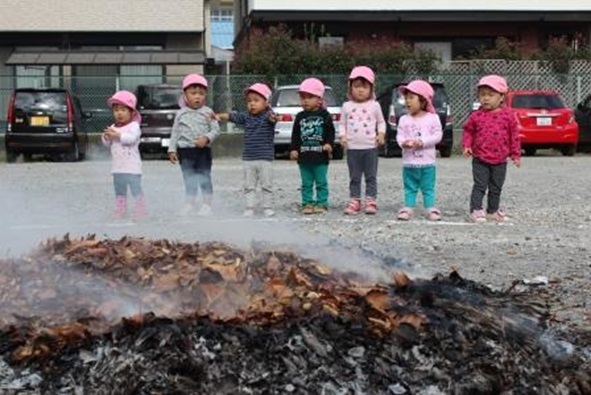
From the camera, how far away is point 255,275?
12.9 ft

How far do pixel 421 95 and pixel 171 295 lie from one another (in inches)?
226

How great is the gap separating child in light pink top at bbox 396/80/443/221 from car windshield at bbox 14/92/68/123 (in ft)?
39.0

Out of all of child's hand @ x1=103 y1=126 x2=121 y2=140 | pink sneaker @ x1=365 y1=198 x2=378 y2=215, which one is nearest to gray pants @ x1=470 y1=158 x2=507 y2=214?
pink sneaker @ x1=365 y1=198 x2=378 y2=215

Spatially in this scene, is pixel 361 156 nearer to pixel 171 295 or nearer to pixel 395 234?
pixel 395 234

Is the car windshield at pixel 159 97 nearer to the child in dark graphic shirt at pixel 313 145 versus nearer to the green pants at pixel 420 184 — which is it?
the child in dark graphic shirt at pixel 313 145

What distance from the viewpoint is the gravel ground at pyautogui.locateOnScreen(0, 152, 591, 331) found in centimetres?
540

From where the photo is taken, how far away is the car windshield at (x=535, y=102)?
20.3 metres

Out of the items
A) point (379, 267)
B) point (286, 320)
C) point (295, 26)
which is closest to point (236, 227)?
point (379, 267)

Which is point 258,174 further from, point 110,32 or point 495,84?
point 110,32

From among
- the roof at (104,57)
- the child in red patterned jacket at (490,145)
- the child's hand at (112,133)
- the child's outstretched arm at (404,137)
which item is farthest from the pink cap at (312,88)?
the roof at (104,57)

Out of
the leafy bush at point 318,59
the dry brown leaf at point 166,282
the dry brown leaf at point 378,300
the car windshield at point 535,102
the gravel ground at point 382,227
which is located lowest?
the gravel ground at point 382,227

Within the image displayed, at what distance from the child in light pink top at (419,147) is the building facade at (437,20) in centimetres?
1954

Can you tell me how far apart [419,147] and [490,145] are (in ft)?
2.21

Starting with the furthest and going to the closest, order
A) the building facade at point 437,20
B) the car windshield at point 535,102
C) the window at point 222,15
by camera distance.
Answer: the window at point 222,15 < the building facade at point 437,20 < the car windshield at point 535,102
